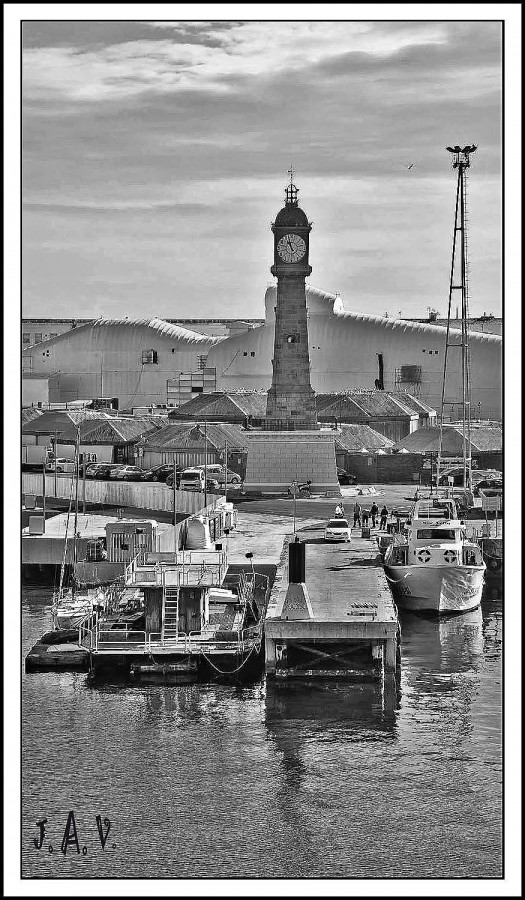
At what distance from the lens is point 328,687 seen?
34281 mm

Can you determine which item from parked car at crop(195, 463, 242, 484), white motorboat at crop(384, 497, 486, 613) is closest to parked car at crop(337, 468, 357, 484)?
parked car at crop(195, 463, 242, 484)

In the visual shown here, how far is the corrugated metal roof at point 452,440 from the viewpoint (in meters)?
85.9

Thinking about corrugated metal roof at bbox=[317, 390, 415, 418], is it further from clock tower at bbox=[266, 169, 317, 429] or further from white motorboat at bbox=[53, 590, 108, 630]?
white motorboat at bbox=[53, 590, 108, 630]

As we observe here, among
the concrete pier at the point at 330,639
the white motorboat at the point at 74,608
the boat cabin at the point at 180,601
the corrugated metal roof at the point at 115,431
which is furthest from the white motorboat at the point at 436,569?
the corrugated metal roof at the point at 115,431

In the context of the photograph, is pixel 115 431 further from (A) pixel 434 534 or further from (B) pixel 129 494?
(A) pixel 434 534

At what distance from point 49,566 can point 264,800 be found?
2925cm

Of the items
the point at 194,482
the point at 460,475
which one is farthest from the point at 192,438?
the point at 460,475

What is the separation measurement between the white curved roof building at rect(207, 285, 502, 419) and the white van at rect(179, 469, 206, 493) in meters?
45.0

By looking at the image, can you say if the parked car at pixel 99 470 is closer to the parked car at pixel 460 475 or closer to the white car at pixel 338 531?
the parked car at pixel 460 475

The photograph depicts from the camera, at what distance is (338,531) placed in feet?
169

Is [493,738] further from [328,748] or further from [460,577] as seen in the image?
[460,577]
